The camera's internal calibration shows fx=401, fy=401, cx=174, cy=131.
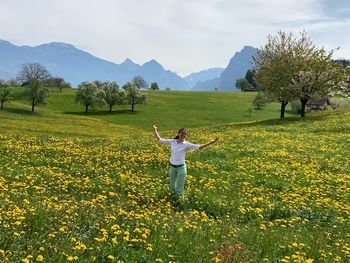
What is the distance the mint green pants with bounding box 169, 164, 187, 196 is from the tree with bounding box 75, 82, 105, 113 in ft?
336

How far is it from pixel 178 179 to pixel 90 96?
338 ft

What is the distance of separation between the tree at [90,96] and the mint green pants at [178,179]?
102261 millimetres

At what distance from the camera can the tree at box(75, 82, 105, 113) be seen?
113m

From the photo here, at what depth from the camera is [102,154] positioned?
21500mm

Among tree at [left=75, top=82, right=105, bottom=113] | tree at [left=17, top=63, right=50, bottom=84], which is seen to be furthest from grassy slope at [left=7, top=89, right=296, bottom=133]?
tree at [left=17, top=63, right=50, bottom=84]

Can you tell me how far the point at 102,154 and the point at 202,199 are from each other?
9.47m

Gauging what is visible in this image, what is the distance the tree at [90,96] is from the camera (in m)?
113

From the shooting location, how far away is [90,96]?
11319 cm

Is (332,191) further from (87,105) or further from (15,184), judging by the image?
(87,105)

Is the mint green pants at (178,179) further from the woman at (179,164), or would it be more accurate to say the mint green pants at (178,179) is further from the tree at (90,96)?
the tree at (90,96)

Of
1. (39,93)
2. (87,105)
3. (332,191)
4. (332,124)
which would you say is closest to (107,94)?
(87,105)

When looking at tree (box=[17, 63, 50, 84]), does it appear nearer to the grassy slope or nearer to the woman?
the grassy slope

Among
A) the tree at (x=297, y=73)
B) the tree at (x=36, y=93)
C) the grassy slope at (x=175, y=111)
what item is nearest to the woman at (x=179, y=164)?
the tree at (x=297, y=73)

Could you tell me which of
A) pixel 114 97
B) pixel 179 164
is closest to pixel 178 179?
pixel 179 164
